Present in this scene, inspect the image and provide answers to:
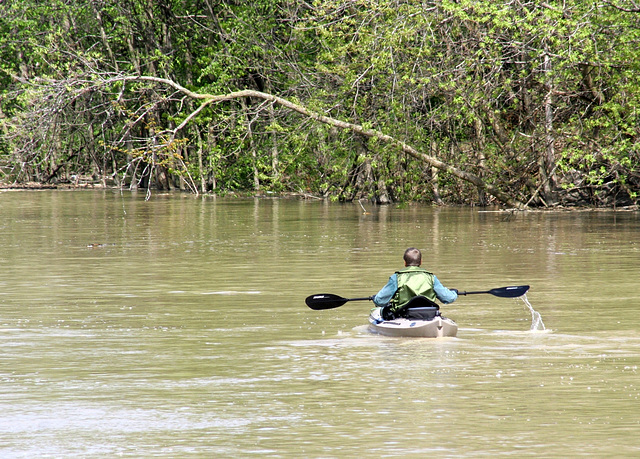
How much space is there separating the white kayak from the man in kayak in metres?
0.17

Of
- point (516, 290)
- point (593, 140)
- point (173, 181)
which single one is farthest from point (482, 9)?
point (173, 181)

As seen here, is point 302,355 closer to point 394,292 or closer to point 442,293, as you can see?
point 394,292

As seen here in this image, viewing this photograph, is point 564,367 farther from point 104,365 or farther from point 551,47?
point 551,47

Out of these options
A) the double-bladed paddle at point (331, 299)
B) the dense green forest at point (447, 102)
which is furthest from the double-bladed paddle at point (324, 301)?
the dense green forest at point (447, 102)

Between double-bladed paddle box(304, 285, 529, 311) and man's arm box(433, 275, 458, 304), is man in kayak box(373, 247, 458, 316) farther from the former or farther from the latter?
double-bladed paddle box(304, 285, 529, 311)

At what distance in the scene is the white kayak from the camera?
1183 centimetres

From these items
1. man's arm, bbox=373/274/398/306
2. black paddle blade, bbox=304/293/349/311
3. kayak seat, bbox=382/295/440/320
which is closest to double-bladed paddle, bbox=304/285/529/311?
black paddle blade, bbox=304/293/349/311

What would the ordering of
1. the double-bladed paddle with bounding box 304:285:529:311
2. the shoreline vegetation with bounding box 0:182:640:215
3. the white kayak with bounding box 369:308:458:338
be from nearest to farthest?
the white kayak with bounding box 369:308:458:338
the double-bladed paddle with bounding box 304:285:529:311
the shoreline vegetation with bounding box 0:182:640:215

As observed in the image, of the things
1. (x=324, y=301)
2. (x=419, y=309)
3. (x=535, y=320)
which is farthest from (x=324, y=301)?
(x=535, y=320)

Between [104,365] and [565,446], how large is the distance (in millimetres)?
4530

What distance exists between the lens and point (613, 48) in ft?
86.2

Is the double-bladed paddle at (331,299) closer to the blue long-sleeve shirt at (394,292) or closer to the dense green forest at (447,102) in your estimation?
the blue long-sleeve shirt at (394,292)

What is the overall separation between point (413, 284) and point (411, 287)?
37 mm

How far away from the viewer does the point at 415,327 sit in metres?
12.0
